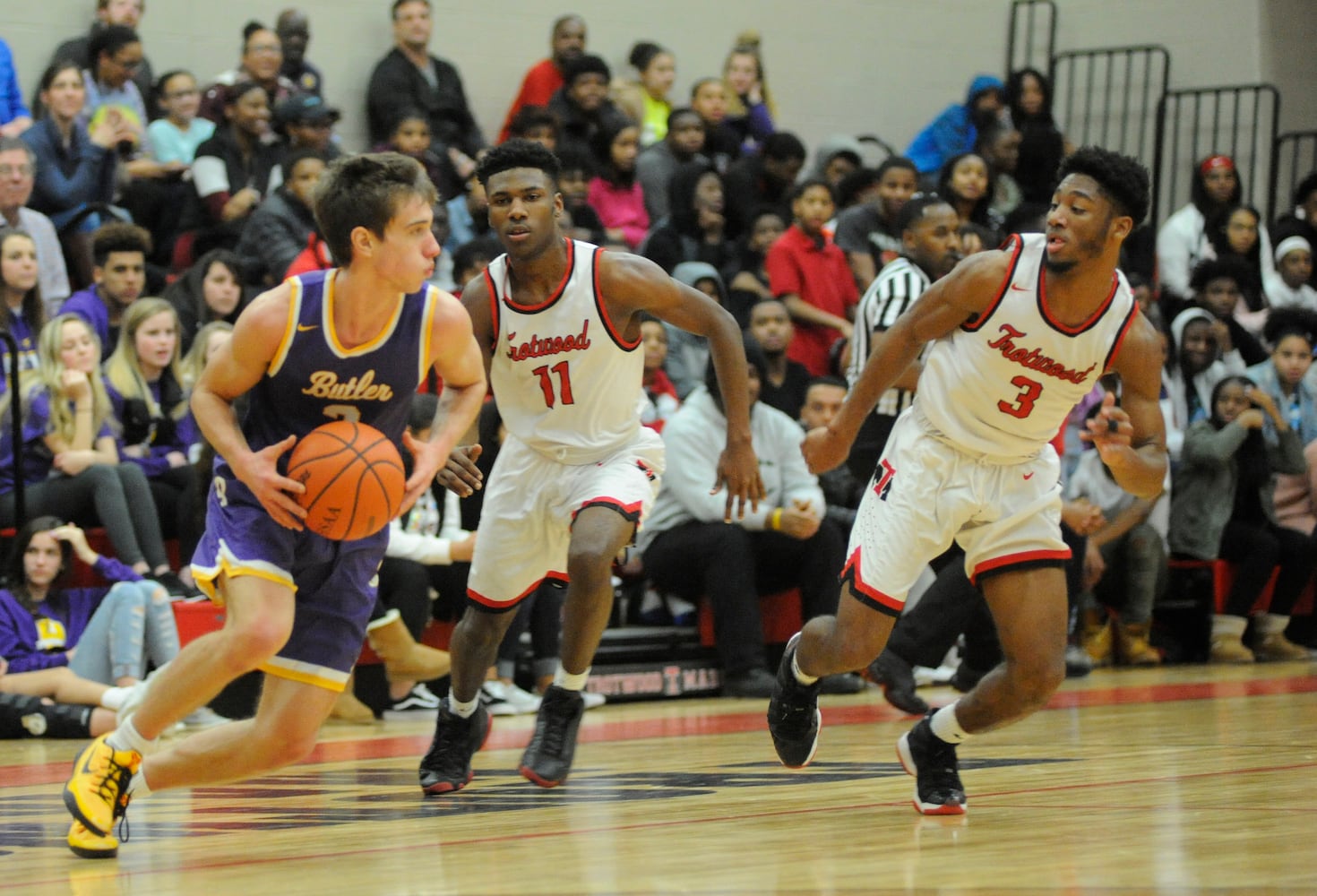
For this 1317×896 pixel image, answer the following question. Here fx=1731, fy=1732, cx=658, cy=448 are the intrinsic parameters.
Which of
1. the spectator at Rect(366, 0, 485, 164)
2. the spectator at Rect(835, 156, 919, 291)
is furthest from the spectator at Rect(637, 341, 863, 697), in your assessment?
the spectator at Rect(366, 0, 485, 164)

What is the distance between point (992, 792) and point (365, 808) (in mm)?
1749

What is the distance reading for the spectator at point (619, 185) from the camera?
11.5m

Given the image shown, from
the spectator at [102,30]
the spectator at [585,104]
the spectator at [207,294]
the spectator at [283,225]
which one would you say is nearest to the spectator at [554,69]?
the spectator at [585,104]

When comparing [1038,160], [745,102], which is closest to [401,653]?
[745,102]

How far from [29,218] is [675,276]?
3.76 meters

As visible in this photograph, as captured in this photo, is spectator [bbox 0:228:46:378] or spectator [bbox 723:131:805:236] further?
spectator [bbox 723:131:805:236]

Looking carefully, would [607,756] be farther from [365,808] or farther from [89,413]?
[89,413]

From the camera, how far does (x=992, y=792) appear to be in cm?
484

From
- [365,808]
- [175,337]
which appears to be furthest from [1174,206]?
[365,808]

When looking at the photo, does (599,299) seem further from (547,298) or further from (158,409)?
(158,409)

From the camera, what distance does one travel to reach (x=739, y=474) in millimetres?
5406

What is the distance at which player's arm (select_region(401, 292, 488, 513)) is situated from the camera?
4.25 meters

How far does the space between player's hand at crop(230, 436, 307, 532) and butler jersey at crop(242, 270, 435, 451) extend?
0.22 meters

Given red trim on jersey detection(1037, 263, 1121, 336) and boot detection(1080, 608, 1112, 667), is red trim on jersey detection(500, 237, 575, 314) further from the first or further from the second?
boot detection(1080, 608, 1112, 667)
